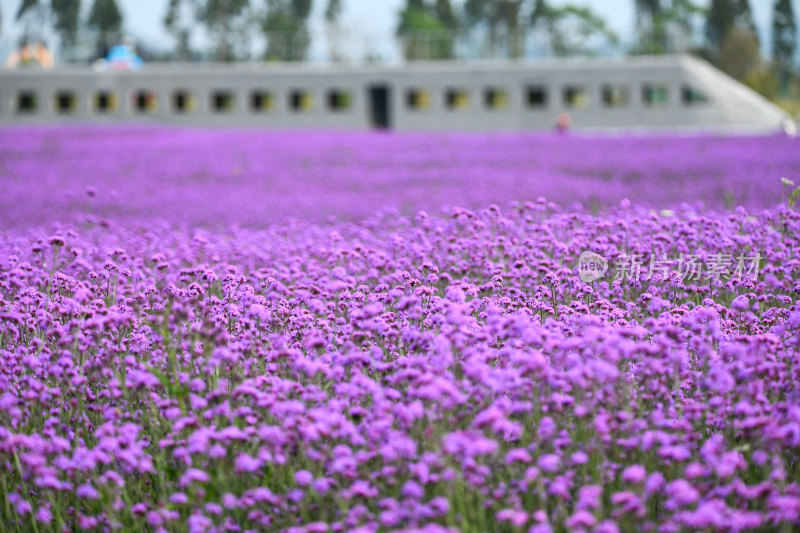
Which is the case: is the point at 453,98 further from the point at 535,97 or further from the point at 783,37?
the point at 783,37

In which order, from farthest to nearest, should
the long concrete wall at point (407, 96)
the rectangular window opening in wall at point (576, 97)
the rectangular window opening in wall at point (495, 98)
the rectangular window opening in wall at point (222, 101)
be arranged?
the rectangular window opening in wall at point (222, 101) → the rectangular window opening in wall at point (495, 98) → the rectangular window opening in wall at point (576, 97) → the long concrete wall at point (407, 96)

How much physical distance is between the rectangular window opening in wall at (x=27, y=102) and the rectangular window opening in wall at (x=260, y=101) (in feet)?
40.9

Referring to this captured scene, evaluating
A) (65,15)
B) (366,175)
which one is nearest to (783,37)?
(65,15)

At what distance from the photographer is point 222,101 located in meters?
51.1

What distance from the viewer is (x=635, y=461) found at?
3.74m

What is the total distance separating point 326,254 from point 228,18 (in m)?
106

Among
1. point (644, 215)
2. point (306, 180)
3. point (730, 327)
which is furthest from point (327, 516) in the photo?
point (306, 180)

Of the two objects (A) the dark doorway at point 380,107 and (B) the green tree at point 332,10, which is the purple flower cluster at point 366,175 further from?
(B) the green tree at point 332,10

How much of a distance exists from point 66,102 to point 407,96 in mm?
19740

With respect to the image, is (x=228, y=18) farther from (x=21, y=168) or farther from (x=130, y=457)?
(x=130, y=457)

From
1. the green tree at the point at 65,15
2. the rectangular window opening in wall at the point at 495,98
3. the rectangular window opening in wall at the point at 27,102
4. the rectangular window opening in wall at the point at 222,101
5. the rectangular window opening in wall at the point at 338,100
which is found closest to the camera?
the rectangular window opening in wall at the point at 495,98

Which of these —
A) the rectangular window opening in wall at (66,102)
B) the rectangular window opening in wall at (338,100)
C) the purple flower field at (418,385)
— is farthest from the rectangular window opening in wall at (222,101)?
the purple flower field at (418,385)

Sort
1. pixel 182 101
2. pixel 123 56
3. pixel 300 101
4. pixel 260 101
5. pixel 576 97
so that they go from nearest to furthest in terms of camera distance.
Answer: pixel 576 97 < pixel 300 101 < pixel 260 101 < pixel 182 101 < pixel 123 56

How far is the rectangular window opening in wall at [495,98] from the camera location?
48188mm
